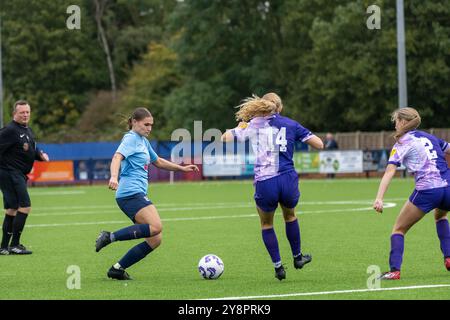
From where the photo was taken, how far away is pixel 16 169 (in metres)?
15.5

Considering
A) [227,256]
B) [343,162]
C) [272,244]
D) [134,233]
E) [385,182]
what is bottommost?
[227,256]

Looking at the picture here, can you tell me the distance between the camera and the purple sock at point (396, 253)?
1124 centimetres

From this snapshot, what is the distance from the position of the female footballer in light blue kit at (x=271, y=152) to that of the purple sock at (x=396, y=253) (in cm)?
120

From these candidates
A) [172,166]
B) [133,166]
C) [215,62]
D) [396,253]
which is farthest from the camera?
[215,62]

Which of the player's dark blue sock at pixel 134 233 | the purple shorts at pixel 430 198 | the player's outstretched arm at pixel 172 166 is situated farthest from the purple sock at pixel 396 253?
the player's dark blue sock at pixel 134 233

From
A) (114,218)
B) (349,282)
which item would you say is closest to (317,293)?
(349,282)

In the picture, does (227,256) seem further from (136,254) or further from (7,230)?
(7,230)

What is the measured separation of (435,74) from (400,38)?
17.8 m

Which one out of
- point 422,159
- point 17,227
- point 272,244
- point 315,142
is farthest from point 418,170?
point 17,227

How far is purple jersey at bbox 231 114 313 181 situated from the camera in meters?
11.5

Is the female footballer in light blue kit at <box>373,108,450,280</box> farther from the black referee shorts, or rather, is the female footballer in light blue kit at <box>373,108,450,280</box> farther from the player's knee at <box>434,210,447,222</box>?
the black referee shorts

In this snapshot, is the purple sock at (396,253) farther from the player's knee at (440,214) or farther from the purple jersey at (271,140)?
the purple jersey at (271,140)

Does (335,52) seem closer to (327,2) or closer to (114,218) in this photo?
(327,2)

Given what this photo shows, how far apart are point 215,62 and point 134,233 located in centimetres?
5485
